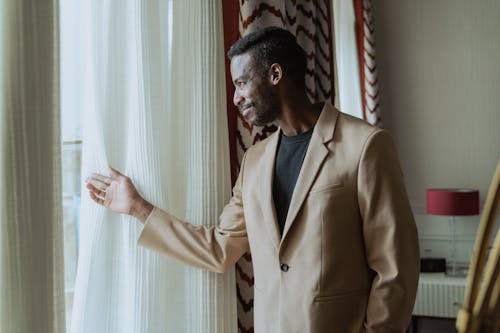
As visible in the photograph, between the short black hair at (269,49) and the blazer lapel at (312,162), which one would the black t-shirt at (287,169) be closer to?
the blazer lapel at (312,162)

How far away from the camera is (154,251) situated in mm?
1454

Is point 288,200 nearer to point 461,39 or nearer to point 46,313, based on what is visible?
point 46,313

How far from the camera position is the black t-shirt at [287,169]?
4.88 ft

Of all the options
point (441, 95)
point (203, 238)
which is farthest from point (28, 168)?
point (441, 95)

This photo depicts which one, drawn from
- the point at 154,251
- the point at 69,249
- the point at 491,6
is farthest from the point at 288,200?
the point at 491,6

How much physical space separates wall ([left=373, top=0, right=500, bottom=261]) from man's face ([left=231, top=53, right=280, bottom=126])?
290 cm

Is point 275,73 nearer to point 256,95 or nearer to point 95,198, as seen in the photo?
point 256,95

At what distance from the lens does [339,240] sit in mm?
1365

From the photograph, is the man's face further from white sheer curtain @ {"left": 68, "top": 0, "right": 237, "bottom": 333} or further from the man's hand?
the man's hand

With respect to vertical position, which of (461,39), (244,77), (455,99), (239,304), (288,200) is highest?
(461,39)

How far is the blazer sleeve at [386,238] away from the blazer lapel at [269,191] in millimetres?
225

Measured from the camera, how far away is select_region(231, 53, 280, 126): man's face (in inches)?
57.4

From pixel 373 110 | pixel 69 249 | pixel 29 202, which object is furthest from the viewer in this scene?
pixel 373 110

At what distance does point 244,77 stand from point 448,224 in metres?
3.05
